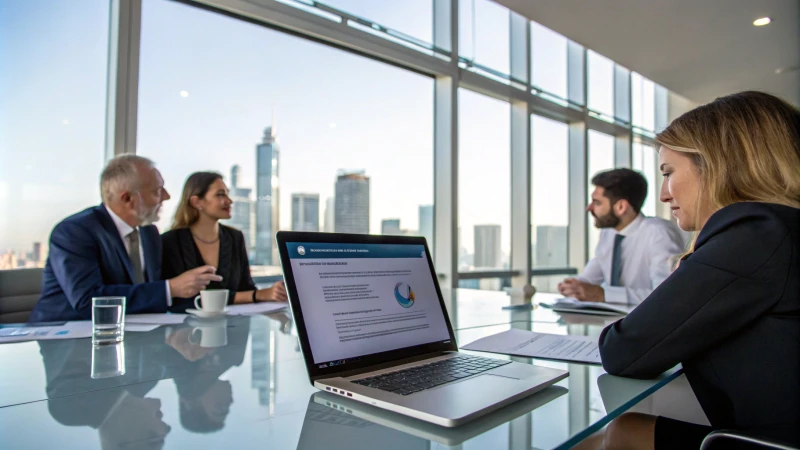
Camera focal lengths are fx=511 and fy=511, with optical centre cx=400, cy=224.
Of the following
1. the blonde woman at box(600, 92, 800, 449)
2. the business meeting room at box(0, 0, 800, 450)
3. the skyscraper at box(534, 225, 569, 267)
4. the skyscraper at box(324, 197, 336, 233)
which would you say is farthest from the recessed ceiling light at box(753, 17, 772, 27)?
the blonde woman at box(600, 92, 800, 449)

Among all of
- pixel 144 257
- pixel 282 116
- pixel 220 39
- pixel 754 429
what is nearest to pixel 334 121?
pixel 282 116

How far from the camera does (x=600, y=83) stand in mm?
6684

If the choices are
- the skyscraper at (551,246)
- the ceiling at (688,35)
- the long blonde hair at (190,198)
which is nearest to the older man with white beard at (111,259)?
the long blonde hair at (190,198)

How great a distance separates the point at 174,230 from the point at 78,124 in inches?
32.9

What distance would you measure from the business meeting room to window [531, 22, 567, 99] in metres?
0.04

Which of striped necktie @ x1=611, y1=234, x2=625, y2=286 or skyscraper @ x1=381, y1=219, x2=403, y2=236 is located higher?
skyscraper @ x1=381, y1=219, x2=403, y2=236

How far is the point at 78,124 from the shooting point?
9.21 feet

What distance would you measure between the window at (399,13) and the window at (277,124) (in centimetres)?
33

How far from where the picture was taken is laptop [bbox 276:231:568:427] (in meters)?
0.76

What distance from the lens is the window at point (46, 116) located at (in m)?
2.62

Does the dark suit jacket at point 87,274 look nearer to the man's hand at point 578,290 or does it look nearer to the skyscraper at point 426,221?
the man's hand at point 578,290

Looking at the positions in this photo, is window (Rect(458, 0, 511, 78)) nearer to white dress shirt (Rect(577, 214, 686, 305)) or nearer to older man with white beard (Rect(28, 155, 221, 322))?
white dress shirt (Rect(577, 214, 686, 305))

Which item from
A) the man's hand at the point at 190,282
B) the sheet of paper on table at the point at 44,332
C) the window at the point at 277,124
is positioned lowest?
the sheet of paper on table at the point at 44,332

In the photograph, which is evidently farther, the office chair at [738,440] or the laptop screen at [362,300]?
the laptop screen at [362,300]
